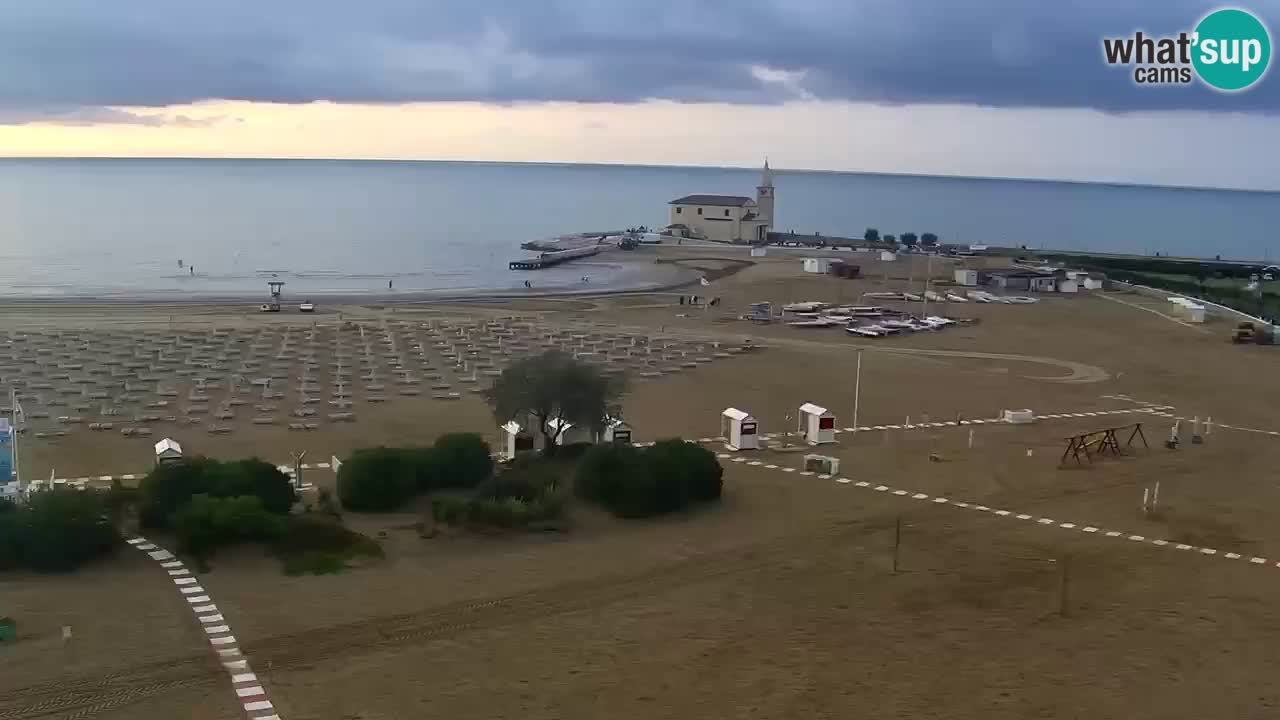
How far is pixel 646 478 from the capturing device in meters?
15.2

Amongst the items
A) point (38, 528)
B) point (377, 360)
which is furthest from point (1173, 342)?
point (38, 528)

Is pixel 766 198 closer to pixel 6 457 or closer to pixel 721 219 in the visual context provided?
pixel 721 219

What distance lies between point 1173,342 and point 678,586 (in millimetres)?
29381

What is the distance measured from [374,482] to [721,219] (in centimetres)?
6956

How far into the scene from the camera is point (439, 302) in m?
48.3

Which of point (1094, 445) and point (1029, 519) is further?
point (1094, 445)

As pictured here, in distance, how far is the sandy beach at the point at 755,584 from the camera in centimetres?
993

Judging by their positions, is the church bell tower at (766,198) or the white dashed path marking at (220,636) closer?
the white dashed path marking at (220,636)

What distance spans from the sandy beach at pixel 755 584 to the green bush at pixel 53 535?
0.26 metres

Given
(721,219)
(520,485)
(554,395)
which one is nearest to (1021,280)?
(721,219)

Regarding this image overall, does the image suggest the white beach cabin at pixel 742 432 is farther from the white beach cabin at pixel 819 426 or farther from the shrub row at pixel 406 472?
the shrub row at pixel 406 472

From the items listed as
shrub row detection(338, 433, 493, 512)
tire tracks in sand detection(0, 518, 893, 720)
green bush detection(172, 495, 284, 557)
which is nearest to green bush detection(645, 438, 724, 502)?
tire tracks in sand detection(0, 518, 893, 720)

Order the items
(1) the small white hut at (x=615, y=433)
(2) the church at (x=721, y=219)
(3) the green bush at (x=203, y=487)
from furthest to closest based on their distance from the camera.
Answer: (2) the church at (x=721, y=219) < (1) the small white hut at (x=615, y=433) < (3) the green bush at (x=203, y=487)

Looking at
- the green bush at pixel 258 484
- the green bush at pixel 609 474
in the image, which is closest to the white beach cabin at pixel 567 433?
the green bush at pixel 609 474
